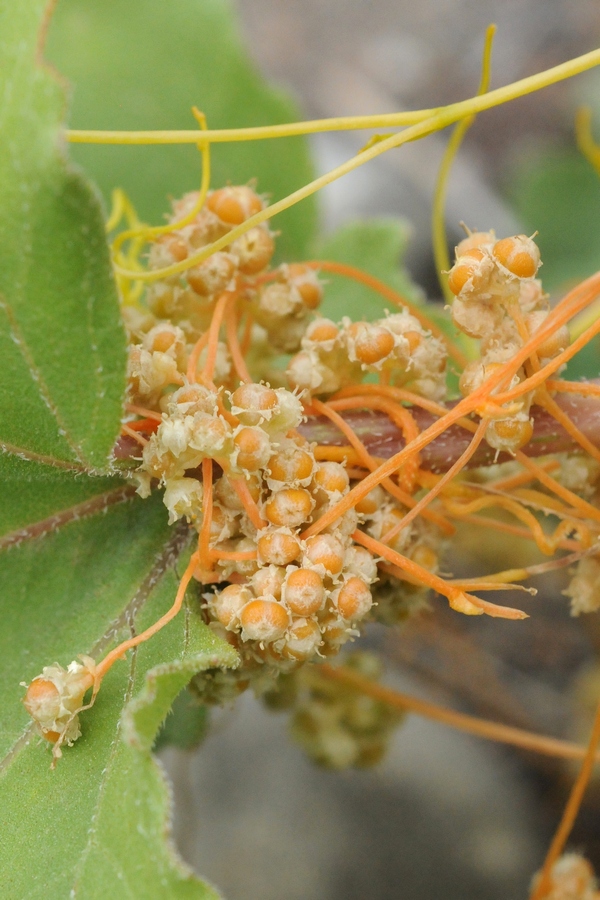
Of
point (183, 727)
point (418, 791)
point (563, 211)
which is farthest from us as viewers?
point (563, 211)

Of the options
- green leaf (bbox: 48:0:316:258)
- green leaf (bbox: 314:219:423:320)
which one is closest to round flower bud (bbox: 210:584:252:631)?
green leaf (bbox: 314:219:423:320)

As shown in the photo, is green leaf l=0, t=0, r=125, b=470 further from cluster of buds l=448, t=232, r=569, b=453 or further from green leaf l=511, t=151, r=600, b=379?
green leaf l=511, t=151, r=600, b=379

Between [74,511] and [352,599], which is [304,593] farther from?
[74,511]

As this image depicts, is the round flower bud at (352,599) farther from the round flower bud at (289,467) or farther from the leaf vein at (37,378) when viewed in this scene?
the leaf vein at (37,378)

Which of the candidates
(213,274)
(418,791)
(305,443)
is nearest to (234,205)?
(213,274)

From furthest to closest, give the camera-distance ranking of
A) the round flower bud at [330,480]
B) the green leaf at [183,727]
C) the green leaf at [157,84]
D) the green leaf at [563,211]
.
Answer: the green leaf at [563,211]
the green leaf at [157,84]
the green leaf at [183,727]
the round flower bud at [330,480]

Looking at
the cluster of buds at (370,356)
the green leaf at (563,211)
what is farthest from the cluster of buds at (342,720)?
the green leaf at (563,211)
